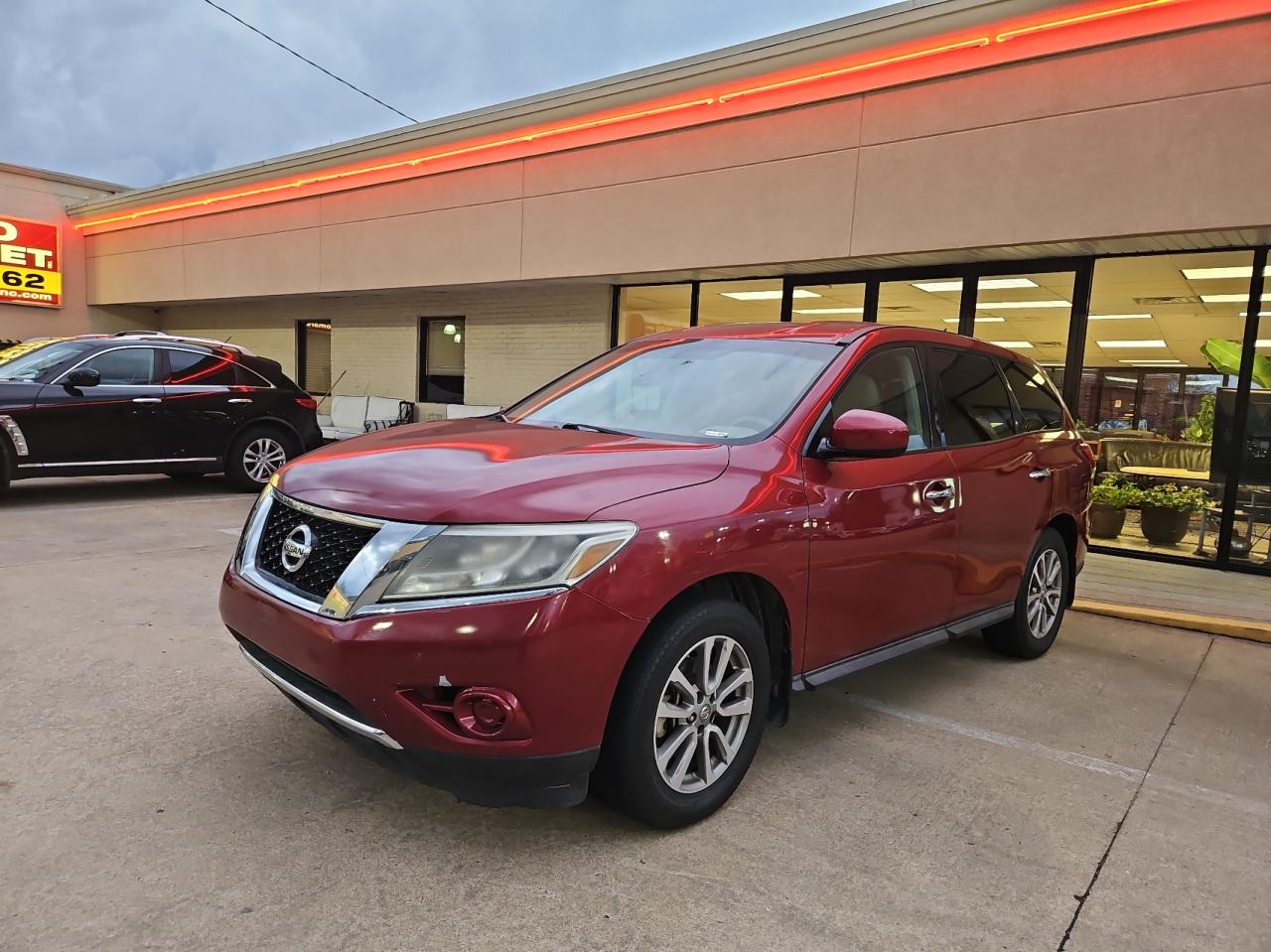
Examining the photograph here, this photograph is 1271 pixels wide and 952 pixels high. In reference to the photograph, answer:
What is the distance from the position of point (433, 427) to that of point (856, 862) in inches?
85.3

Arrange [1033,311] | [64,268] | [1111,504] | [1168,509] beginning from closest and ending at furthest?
[1168,509]
[1111,504]
[1033,311]
[64,268]

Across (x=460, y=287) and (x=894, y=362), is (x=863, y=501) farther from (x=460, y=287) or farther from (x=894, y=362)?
(x=460, y=287)

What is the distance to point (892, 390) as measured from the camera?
3.57 metres

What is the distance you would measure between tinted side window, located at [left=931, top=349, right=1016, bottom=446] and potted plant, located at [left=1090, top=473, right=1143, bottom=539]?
4.53 m

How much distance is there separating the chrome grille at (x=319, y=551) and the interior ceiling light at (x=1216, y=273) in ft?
25.6

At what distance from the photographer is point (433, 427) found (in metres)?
3.34

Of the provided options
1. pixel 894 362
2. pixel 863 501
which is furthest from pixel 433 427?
pixel 894 362

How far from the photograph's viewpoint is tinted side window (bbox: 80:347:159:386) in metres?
8.04

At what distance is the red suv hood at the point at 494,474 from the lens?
7.64 ft

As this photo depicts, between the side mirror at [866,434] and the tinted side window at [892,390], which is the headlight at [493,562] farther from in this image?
the tinted side window at [892,390]

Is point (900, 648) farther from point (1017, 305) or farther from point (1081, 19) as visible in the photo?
point (1017, 305)

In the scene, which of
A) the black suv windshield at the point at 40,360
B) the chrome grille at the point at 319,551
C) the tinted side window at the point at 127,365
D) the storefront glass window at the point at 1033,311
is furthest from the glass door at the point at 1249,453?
the black suv windshield at the point at 40,360

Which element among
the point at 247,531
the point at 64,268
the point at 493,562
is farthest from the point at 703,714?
the point at 64,268

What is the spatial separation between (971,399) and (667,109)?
6502 millimetres
